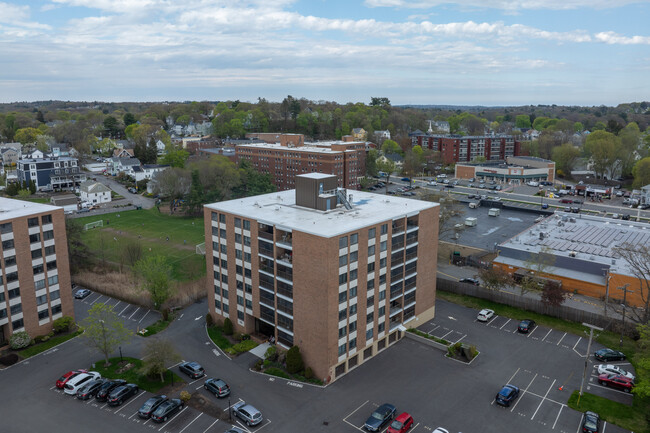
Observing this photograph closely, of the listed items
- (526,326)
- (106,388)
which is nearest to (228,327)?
(106,388)

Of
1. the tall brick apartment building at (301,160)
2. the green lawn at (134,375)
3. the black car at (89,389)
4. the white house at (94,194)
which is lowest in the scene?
the green lawn at (134,375)

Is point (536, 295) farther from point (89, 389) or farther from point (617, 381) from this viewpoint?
point (89, 389)

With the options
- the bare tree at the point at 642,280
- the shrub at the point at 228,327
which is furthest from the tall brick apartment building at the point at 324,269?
the bare tree at the point at 642,280

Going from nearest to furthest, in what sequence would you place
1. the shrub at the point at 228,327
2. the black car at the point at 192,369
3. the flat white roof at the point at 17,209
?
the black car at the point at 192,369, the flat white roof at the point at 17,209, the shrub at the point at 228,327

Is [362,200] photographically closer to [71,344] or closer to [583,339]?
[583,339]

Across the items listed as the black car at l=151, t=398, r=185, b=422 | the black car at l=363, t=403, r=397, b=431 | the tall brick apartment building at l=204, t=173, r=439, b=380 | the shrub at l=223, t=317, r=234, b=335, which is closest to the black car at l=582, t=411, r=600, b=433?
the black car at l=363, t=403, r=397, b=431

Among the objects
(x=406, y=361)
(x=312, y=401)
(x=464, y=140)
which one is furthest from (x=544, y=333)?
(x=464, y=140)

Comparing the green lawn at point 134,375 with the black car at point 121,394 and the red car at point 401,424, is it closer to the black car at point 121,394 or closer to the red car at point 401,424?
the black car at point 121,394
